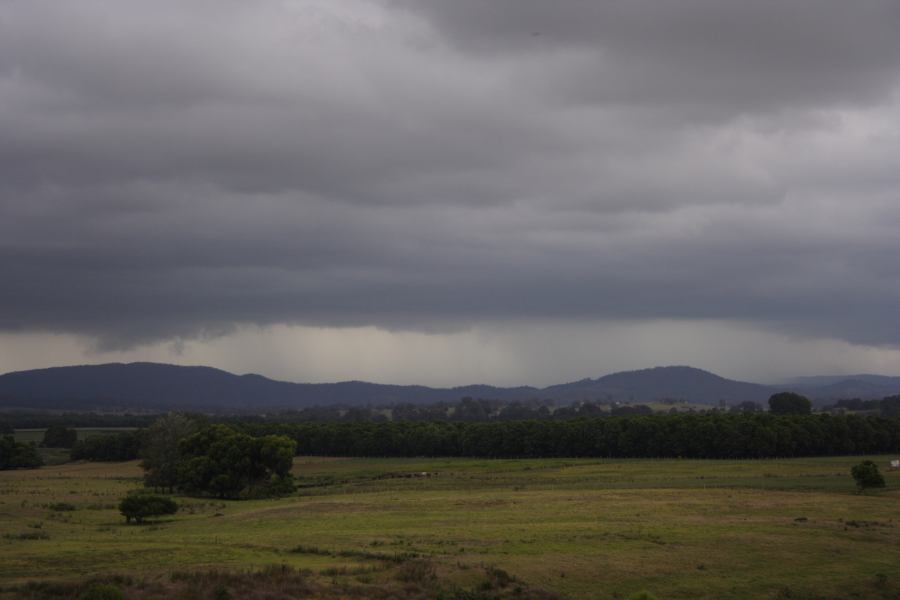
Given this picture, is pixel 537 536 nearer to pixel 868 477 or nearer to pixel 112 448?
pixel 868 477

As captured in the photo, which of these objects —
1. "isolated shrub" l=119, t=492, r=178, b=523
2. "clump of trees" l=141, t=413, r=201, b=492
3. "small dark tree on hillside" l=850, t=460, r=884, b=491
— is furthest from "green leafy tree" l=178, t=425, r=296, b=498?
"small dark tree on hillside" l=850, t=460, r=884, b=491

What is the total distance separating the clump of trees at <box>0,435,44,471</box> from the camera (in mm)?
150500

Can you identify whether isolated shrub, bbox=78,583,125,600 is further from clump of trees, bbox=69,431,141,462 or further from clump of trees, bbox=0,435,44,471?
clump of trees, bbox=69,431,141,462

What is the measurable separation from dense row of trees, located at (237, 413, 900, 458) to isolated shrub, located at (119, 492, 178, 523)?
99.1 meters


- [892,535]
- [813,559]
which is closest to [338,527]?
[813,559]

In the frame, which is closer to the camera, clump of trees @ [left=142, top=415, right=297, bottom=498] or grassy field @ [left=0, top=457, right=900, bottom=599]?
grassy field @ [left=0, top=457, right=900, bottom=599]

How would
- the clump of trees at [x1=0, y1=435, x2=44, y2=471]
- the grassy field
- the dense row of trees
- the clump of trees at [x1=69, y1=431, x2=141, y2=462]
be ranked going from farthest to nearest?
the clump of trees at [x1=69, y1=431, x2=141, y2=462] < the clump of trees at [x1=0, y1=435, x2=44, y2=471] < the dense row of trees < the grassy field

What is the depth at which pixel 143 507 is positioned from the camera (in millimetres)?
A: 68438

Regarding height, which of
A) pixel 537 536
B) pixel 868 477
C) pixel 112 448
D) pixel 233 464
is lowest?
pixel 112 448

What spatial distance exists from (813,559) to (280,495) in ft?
218

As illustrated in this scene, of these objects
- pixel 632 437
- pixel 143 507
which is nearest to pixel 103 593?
pixel 143 507

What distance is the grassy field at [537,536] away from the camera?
4269 cm

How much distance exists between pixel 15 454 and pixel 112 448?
22.5 meters

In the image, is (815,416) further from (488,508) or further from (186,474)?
(186,474)
